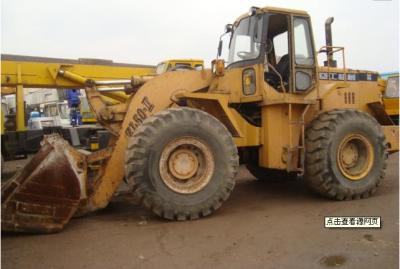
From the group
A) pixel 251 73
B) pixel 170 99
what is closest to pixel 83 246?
pixel 170 99

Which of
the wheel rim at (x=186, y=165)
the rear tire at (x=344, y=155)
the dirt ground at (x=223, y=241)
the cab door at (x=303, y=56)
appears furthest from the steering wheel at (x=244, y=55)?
the dirt ground at (x=223, y=241)

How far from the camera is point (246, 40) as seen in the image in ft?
21.2

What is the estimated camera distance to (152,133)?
500 centimetres

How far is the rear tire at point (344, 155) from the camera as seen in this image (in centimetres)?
586

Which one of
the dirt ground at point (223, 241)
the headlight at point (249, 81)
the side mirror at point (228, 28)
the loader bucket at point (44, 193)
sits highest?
the side mirror at point (228, 28)

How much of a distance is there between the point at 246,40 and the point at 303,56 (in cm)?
91

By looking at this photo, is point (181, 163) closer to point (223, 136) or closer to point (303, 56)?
point (223, 136)

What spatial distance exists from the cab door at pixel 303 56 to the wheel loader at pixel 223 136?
16 millimetres

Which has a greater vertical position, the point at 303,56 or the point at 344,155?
the point at 303,56

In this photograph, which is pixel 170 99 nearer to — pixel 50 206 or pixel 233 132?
pixel 233 132

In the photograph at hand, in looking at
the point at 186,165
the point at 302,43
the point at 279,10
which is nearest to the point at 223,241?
the point at 186,165

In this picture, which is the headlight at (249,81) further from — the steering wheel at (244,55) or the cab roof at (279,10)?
the cab roof at (279,10)

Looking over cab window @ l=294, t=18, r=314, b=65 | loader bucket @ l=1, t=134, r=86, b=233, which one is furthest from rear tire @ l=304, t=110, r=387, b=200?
loader bucket @ l=1, t=134, r=86, b=233

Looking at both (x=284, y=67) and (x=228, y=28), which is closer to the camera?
(x=284, y=67)
